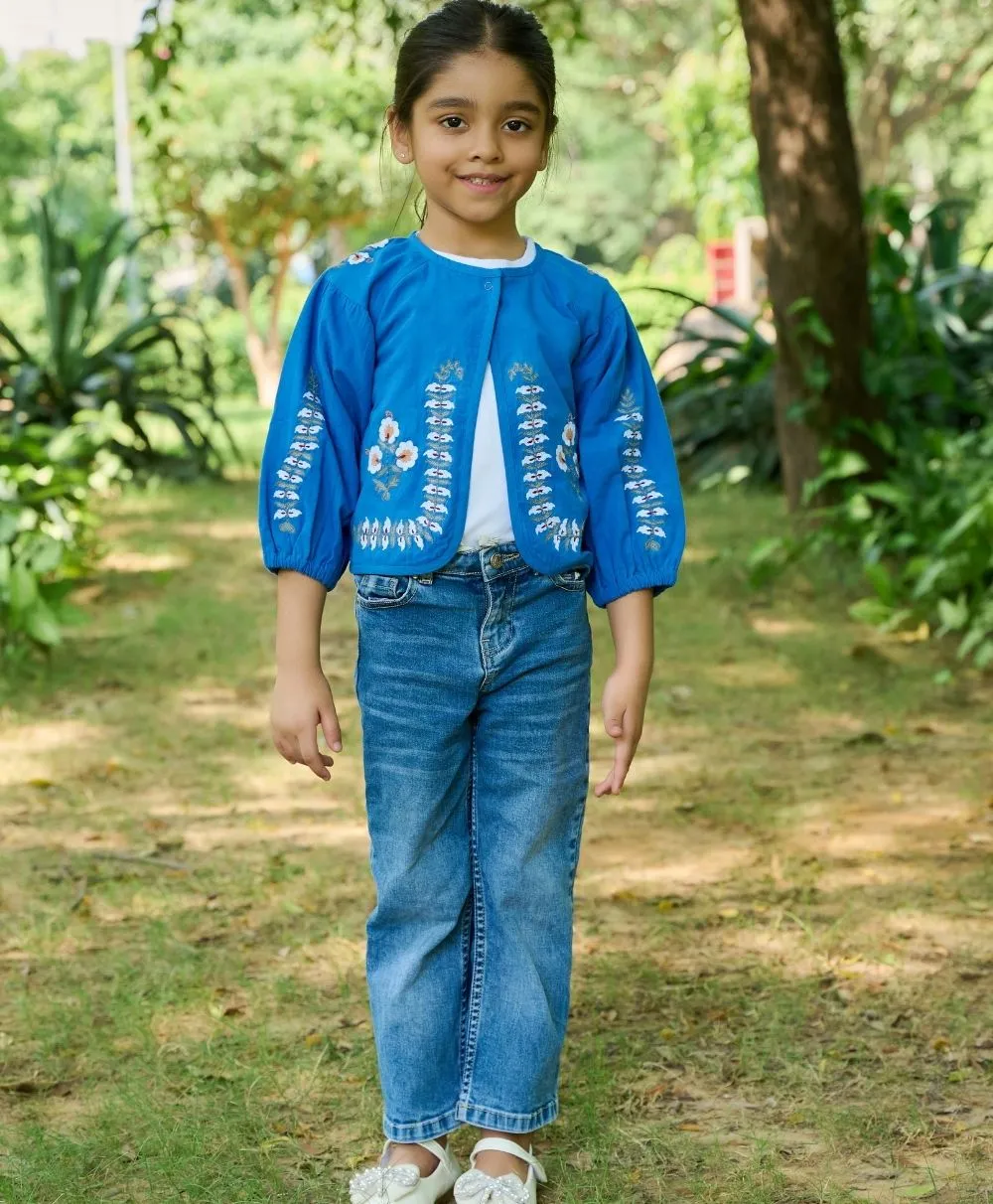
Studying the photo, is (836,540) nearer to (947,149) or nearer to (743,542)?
(743,542)

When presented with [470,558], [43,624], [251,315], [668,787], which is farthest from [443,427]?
[251,315]

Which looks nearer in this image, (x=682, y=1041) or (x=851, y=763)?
(x=682, y=1041)

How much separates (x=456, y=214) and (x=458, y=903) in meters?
0.84

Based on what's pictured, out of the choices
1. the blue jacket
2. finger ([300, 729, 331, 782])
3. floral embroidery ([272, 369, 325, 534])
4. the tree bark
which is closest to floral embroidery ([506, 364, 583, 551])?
the blue jacket

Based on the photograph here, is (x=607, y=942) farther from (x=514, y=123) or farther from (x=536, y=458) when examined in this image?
(x=514, y=123)

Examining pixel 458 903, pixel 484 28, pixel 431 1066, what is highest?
pixel 484 28

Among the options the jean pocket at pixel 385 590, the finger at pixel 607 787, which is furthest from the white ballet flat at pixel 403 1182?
the jean pocket at pixel 385 590

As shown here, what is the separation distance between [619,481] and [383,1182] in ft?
3.05

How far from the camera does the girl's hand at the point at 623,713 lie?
2111 millimetres

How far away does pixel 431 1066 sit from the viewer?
7.11 ft

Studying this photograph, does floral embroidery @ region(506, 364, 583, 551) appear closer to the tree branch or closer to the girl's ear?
the girl's ear

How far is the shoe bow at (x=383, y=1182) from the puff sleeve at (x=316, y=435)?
75cm

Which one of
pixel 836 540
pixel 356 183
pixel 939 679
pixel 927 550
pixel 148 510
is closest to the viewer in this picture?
pixel 939 679

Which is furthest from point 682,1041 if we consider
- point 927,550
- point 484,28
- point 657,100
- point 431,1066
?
point 657,100
